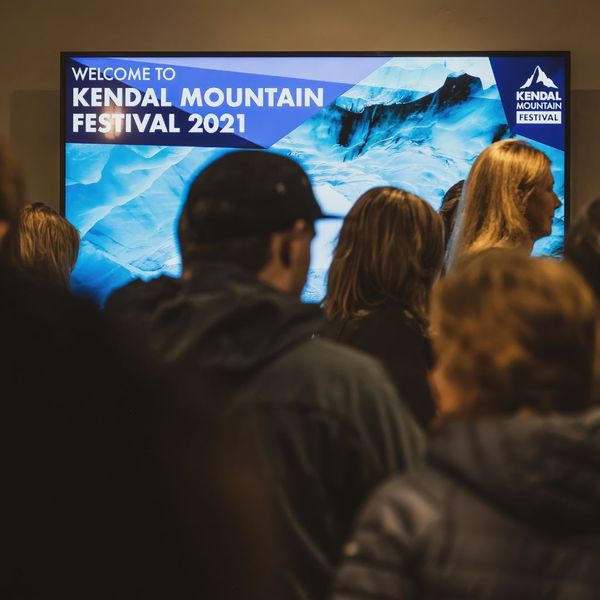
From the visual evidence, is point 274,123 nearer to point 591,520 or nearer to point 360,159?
point 360,159

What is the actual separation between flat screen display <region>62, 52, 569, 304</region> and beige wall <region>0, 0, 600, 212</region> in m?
0.23

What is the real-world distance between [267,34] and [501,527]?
4247 mm

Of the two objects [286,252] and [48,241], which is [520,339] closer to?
[286,252]

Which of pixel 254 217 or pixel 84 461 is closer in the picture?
pixel 84 461

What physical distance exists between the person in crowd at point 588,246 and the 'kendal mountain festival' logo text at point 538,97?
3.19 metres

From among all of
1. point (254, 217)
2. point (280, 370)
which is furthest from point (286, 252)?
point (280, 370)

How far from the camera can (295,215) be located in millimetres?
1539

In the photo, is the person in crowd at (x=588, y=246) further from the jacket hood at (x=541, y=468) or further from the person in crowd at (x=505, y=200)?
the person in crowd at (x=505, y=200)

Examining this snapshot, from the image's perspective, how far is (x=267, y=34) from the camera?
17.0 ft

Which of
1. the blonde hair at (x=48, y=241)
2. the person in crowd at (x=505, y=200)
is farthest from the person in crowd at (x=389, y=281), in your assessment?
the blonde hair at (x=48, y=241)

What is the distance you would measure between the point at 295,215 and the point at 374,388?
11.1 inches

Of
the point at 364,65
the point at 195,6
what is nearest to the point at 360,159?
the point at 364,65

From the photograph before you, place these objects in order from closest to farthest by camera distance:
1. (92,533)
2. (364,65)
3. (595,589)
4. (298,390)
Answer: (595,589) → (92,533) → (298,390) → (364,65)

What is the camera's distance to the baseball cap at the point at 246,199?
1.52 metres
